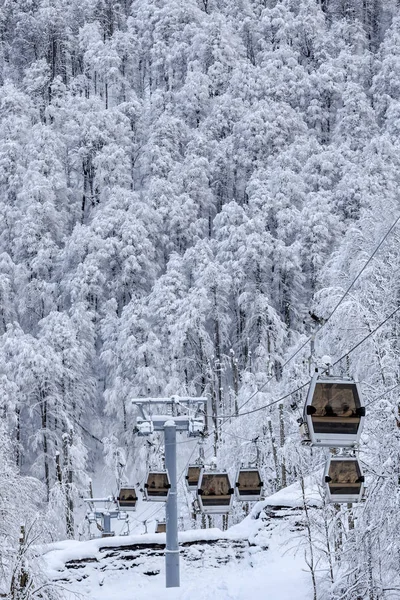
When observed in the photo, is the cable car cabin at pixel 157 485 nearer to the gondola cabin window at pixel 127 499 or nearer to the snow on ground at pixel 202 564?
the snow on ground at pixel 202 564

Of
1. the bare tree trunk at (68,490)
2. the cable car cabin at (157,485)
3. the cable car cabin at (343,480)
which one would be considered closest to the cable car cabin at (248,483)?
the cable car cabin at (157,485)

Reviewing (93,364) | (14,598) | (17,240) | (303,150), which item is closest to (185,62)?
(303,150)

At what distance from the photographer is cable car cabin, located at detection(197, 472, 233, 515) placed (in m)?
17.5

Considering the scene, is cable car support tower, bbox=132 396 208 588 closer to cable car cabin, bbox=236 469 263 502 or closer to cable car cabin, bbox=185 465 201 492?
cable car cabin, bbox=236 469 263 502

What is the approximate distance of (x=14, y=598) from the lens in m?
12.3

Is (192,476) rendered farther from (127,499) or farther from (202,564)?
(127,499)

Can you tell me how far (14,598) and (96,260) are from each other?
34.6m

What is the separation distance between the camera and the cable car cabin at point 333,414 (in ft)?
27.9

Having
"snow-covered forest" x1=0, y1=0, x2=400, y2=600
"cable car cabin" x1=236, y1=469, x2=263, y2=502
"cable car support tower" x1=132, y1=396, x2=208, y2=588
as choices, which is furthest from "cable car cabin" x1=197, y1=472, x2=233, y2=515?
"snow-covered forest" x1=0, y1=0, x2=400, y2=600

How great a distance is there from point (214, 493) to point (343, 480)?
5.48 m

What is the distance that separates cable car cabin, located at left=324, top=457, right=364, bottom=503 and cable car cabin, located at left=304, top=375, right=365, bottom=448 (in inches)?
145

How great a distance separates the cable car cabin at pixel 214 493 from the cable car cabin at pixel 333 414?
9.46m

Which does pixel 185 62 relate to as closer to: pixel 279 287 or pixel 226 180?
pixel 226 180

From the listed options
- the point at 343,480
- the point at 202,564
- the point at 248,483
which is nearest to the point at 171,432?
the point at 248,483
